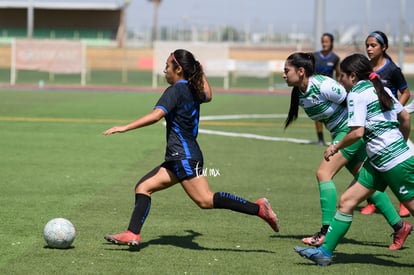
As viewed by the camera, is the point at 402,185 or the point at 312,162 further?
the point at 312,162

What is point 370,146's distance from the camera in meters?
7.18

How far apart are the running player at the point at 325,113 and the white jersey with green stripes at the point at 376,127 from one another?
90 cm

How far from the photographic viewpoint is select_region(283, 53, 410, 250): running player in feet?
26.3

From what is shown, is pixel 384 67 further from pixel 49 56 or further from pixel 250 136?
pixel 49 56

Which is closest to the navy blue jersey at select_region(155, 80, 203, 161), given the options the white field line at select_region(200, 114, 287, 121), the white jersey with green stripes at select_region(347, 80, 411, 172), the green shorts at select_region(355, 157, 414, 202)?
the white jersey with green stripes at select_region(347, 80, 411, 172)

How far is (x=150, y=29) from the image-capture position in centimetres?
7156

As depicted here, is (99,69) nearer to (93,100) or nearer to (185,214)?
(93,100)

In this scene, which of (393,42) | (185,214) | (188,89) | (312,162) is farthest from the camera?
(393,42)

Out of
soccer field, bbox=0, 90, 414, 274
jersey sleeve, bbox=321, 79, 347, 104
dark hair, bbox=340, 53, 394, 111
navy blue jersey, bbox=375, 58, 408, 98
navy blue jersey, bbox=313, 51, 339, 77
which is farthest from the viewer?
navy blue jersey, bbox=313, 51, 339, 77

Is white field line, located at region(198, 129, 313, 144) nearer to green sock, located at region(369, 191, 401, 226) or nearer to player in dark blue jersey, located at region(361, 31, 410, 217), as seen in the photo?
player in dark blue jersey, located at region(361, 31, 410, 217)

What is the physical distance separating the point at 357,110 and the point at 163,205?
3.82 m

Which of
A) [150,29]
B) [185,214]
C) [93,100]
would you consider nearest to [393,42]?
[150,29]

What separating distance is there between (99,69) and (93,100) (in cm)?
2929

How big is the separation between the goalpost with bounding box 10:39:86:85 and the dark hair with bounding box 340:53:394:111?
111 ft
